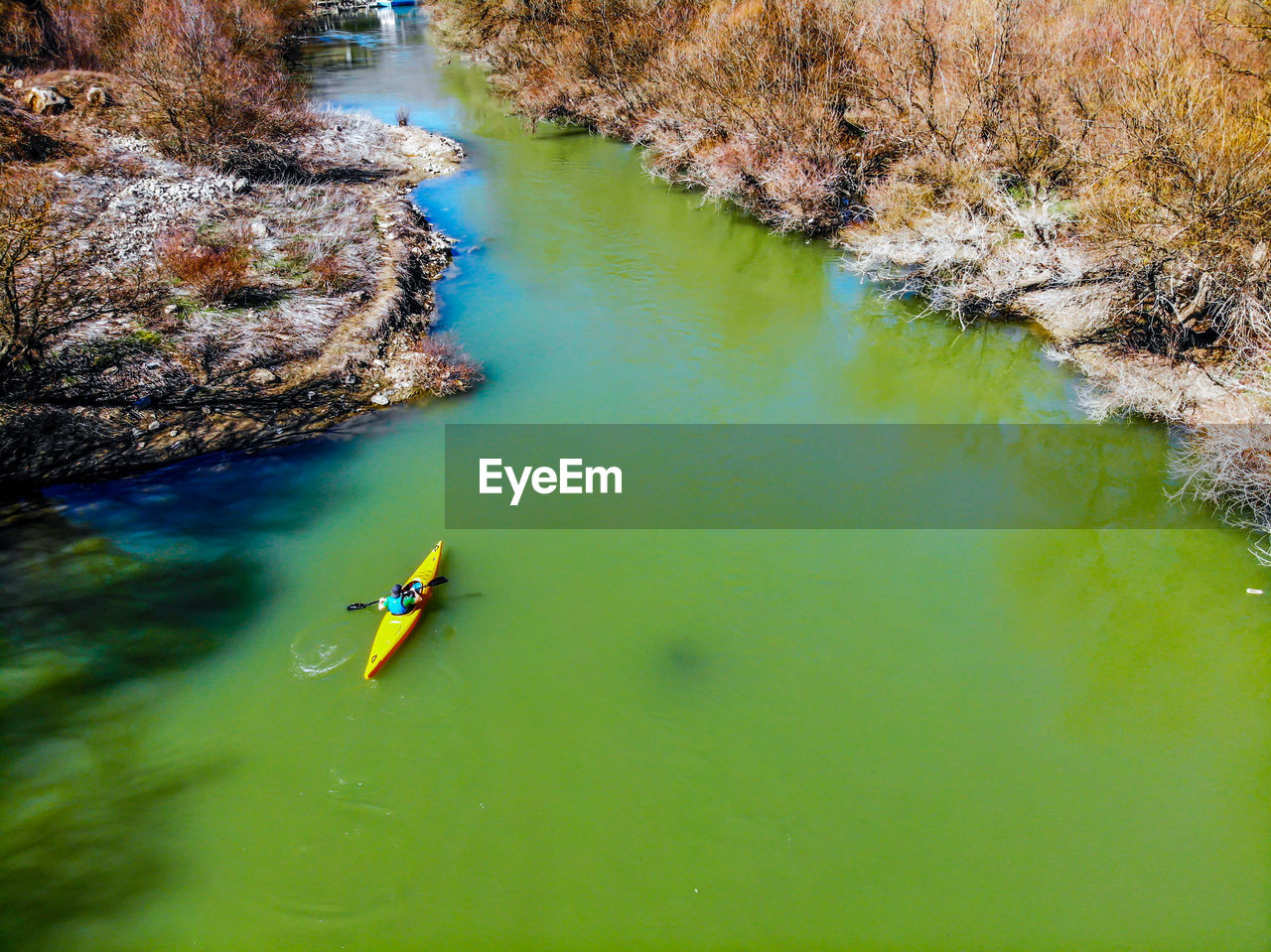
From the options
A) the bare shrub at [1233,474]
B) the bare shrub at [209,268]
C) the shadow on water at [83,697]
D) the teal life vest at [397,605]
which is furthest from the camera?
the bare shrub at [209,268]

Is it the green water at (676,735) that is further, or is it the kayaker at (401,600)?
the kayaker at (401,600)

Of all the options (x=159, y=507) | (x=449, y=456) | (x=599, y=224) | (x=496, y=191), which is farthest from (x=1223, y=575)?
(x=496, y=191)

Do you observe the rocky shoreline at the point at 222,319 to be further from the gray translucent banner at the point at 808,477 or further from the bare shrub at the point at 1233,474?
the bare shrub at the point at 1233,474

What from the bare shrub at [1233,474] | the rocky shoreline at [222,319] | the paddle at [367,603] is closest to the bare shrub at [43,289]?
the rocky shoreline at [222,319]

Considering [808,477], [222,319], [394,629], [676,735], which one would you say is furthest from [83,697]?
[808,477]

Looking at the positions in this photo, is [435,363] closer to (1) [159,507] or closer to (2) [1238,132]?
(1) [159,507]

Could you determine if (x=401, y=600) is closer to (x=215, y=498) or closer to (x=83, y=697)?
(x=83, y=697)
